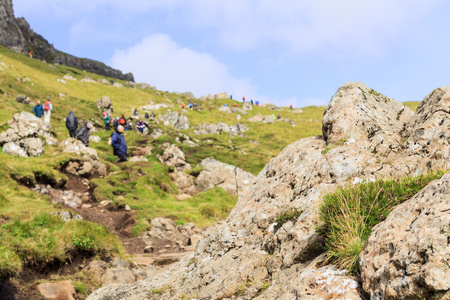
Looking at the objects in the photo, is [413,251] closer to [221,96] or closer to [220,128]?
[220,128]

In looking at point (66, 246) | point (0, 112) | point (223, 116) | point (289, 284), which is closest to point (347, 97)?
point (289, 284)

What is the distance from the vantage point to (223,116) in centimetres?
9750

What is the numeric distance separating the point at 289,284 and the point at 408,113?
9069 mm

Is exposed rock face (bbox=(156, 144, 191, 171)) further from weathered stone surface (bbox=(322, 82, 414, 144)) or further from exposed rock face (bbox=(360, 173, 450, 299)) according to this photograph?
exposed rock face (bbox=(360, 173, 450, 299))

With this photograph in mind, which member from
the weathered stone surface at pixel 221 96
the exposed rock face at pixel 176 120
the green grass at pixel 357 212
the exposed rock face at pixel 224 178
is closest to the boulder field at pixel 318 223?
the green grass at pixel 357 212

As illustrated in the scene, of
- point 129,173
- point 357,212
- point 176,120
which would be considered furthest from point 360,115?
point 176,120

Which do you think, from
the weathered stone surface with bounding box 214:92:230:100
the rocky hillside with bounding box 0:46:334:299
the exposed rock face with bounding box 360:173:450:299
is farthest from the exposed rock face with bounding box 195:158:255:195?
the weathered stone surface with bounding box 214:92:230:100

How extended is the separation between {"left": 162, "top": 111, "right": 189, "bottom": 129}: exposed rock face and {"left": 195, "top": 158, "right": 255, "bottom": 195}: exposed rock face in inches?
1642

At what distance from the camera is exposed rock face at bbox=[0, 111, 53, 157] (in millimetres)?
30844

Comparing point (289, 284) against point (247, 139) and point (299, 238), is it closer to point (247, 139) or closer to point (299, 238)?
point (299, 238)

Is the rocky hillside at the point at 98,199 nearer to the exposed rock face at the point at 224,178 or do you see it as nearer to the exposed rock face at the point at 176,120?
the exposed rock face at the point at 224,178

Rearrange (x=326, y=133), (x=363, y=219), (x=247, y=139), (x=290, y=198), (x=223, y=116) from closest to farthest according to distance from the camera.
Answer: (x=363, y=219) < (x=290, y=198) < (x=326, y=133) < (x=247, y=139) < (x=223, y=116)

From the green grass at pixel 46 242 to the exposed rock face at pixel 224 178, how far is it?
64.1 ft

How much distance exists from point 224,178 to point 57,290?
25623mm
